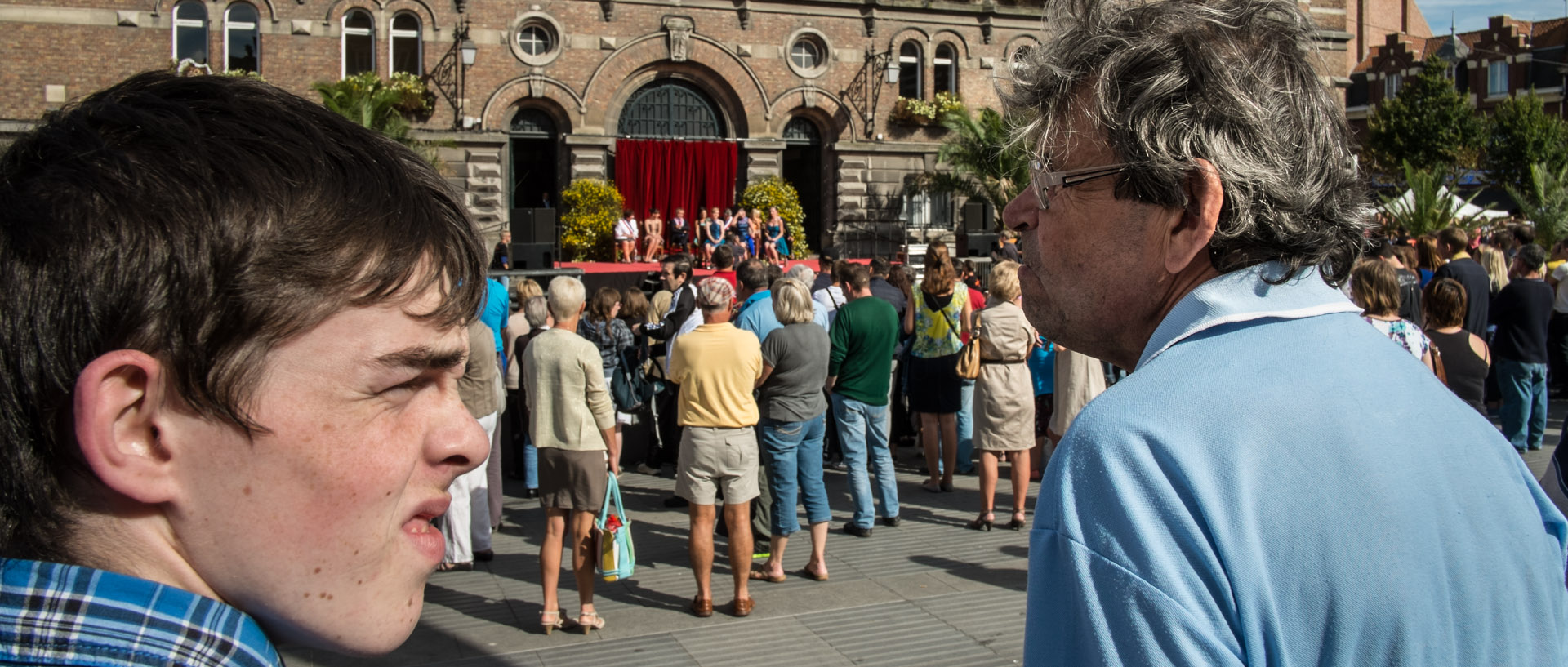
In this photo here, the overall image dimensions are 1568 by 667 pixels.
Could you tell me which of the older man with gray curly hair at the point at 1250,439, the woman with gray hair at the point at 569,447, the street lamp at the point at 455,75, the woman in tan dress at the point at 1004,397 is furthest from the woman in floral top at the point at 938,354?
the street lamp at the point at 455,75

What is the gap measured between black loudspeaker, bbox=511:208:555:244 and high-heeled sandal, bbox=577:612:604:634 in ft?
44.4

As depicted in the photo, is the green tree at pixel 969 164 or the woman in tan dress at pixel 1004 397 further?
the green tree at pixel 969 164

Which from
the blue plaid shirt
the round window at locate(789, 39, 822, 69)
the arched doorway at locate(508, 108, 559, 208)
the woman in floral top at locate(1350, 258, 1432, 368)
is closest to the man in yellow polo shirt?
the woman in floral top at locate(1350, 258, 1432, 368)

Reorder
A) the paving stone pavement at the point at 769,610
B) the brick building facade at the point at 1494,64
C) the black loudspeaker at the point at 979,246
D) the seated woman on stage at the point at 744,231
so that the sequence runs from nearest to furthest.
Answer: the paving stone pavement at the point at 769,610
the black loudspeaker at the point at 979,246
the seated woman on stage at the point at 744,231
the brick building facade at the point at 1494,64

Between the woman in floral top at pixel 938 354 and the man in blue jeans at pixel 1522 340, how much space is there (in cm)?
504

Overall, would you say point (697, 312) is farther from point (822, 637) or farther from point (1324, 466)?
point (1324, 466)

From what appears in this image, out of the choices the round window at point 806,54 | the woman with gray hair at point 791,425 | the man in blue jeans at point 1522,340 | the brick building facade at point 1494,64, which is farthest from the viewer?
the brick building facade at point 1494,64

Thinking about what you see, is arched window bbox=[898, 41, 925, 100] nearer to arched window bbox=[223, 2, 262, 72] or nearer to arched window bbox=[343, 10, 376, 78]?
Result: arched window bbox=[343, 10, 376, 78]

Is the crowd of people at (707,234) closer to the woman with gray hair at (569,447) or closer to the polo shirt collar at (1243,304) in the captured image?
the woman with gray hair at (569,447)

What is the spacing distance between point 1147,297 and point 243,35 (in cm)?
2421

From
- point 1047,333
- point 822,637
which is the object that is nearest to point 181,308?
point 1047,333

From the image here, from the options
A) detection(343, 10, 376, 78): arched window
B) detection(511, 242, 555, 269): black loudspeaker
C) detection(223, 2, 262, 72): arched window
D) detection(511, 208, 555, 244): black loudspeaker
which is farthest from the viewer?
detection(343, 10, 376, 78): arched window

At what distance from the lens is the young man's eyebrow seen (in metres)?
1.08

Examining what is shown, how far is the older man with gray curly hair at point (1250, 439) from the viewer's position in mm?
1245
